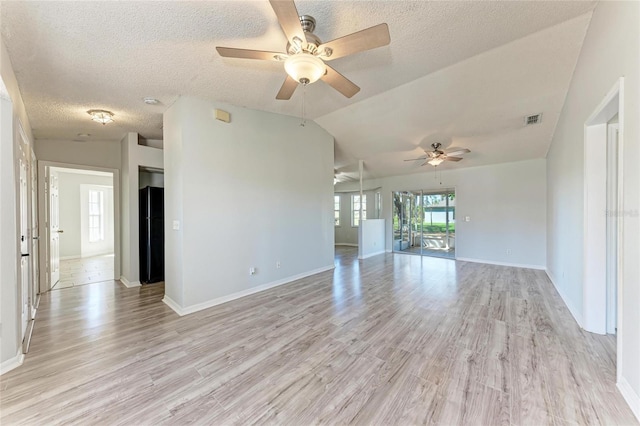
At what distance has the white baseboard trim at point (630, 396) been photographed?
159cm

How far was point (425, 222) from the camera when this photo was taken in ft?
26.3

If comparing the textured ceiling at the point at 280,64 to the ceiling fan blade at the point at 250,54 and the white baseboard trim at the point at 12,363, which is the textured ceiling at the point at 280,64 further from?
the white baseboard trim at the point at 12,363

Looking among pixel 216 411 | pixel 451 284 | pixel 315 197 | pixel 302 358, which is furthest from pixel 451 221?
pixel 216 411

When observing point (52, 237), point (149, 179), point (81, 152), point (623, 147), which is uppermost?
point (81, 152)

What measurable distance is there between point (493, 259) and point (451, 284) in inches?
108

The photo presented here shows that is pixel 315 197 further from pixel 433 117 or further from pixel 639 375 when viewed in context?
pixel 639 375

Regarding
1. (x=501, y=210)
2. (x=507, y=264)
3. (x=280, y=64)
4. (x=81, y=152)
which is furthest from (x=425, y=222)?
(x=81, y=152)

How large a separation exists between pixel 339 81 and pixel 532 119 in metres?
4.02

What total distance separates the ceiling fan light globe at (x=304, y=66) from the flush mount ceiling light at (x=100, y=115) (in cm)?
324

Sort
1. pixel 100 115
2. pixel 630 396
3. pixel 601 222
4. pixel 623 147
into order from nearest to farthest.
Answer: pixel 630 396 → pixel 623 147 → pixel 601 222 → pixel 100 115

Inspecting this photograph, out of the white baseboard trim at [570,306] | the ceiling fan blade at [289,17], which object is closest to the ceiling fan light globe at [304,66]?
the ceiling fan blade at [289,17]

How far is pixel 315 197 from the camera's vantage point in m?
5.26

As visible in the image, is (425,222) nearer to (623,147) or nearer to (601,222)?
(601,222)

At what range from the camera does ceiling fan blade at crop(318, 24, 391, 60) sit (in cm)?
180
